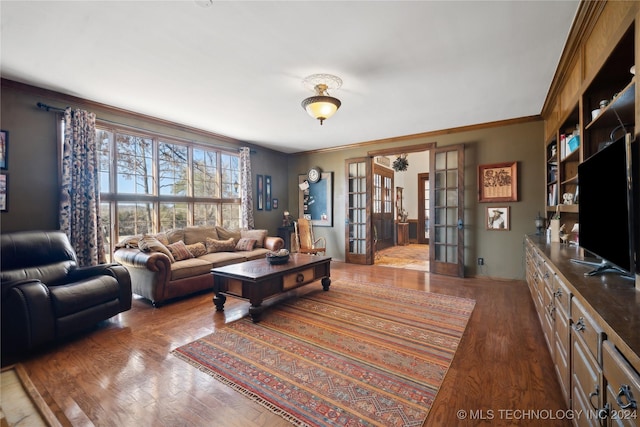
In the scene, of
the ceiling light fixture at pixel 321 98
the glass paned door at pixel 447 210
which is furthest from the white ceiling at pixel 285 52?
the glass paned door at pixel 447 210

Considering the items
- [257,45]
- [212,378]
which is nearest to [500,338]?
[212,378]

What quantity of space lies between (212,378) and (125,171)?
3582 mm

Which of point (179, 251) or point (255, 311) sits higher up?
point (179, 251)

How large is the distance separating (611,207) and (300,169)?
596 centimetres

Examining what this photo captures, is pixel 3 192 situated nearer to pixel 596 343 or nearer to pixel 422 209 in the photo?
pixel 596 343

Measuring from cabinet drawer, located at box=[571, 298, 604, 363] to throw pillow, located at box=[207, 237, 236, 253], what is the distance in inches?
175

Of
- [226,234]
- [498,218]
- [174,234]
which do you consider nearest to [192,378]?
[174,234]

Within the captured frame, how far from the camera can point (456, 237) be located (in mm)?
5047

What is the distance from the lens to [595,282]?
1484 millimetres

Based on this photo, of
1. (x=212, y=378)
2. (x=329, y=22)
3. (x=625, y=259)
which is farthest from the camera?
(x=329, y=22)

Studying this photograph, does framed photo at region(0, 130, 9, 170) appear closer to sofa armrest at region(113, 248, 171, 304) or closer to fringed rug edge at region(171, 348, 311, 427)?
sofa armrest at region(113, 248, 171, 304)

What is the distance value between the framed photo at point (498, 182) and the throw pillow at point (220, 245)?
4.30m

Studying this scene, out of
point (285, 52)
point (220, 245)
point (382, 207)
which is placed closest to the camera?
point (285, 52)

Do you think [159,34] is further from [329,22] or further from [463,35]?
[463,35]
